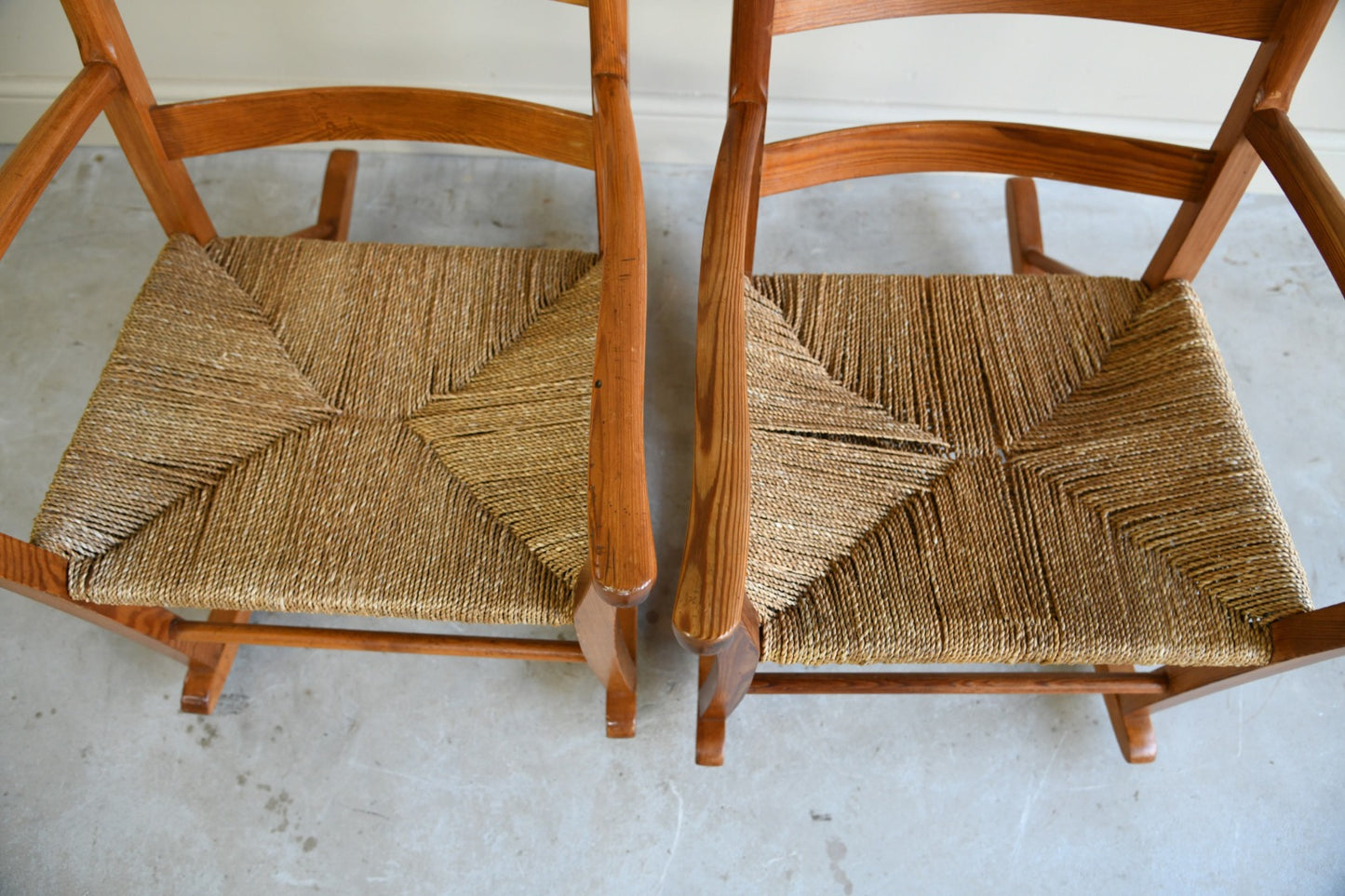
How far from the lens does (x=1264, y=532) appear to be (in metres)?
0.82

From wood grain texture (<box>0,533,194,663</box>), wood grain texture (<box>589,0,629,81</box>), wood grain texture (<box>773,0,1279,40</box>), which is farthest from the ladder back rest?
wood grain texture (<box>0,533,194,663</box>)

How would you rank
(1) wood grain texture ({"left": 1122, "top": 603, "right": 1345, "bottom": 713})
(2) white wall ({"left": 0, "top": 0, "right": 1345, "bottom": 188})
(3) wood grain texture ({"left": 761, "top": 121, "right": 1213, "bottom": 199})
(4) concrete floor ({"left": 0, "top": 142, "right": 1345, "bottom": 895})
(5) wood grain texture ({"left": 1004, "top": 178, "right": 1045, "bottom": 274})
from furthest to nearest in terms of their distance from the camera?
(5) wood grain texture ({"left": 1004, "top": 178, "right": 1045, "bottom": 274})
(2) white wall ({"left": 0, "top": 0, "right": 1345, "bottom": 188})
(4) concrete floor ({"left": 0, "top": 142, "right": 1345, "bottom": 895})
(3) wood grain texture ({"left": 761, "top": 121, "right": 1213, "bottom": 199})
(1) wood grain texture ({"left": 1122, "top": 603, "right": 1345, "bottom": 713})

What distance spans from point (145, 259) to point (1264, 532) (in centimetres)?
150

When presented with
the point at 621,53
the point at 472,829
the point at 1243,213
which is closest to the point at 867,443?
the point at 621,53

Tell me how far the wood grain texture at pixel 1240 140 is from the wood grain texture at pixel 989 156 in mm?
17

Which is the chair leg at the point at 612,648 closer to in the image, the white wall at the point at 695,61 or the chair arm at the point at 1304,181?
the chair arm at the point at 1304,181

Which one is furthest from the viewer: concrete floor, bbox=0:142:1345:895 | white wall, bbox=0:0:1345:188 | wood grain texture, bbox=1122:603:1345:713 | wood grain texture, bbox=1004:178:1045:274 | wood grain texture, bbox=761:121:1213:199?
wood grain texture, bbox=1004:178:1045:274

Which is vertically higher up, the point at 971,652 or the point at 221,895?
the point at 971,652

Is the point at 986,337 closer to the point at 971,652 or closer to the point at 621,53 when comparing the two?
the point at 971,652

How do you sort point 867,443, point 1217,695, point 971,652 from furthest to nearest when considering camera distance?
1. point 1217,695
2. point 867,443
3. point 971,652

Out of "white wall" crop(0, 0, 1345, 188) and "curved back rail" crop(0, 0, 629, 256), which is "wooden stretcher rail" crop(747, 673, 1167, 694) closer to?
"curved back rail" crop(0, 0, 629, 256)

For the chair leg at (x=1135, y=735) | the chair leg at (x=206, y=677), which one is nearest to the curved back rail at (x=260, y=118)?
the chair leg at (x=206, y=677)

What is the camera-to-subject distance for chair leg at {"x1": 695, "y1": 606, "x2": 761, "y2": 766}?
768mm

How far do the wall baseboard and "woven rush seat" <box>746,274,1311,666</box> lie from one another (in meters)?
0.50
